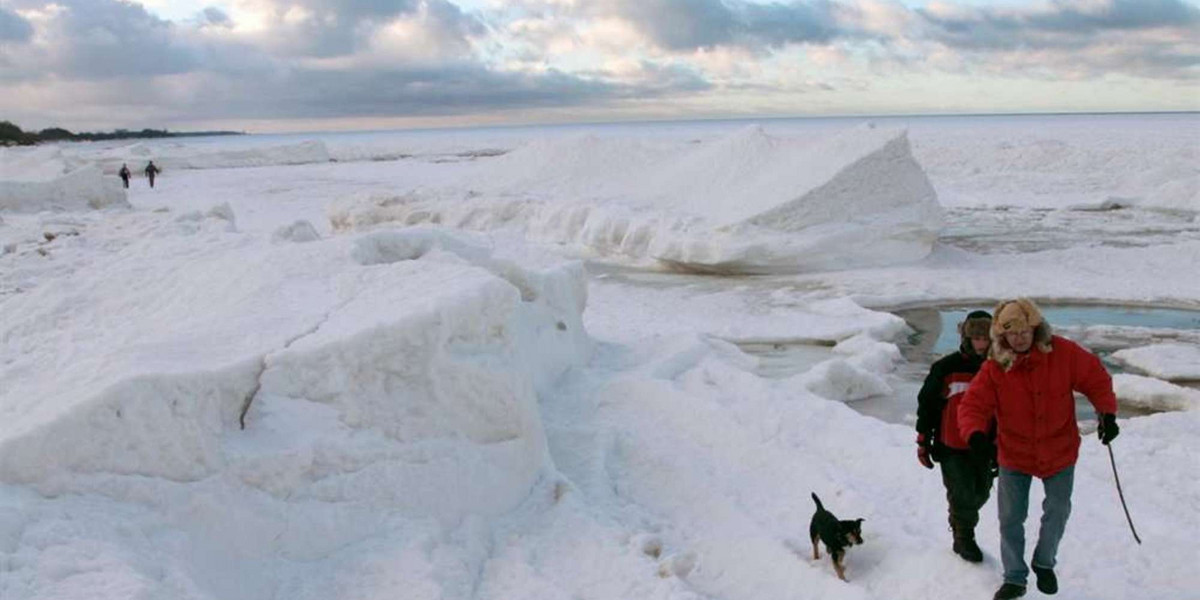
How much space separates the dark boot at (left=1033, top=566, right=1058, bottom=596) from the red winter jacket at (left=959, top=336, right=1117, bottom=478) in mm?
440

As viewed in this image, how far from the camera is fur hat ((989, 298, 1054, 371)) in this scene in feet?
11.1

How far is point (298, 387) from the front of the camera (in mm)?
4711

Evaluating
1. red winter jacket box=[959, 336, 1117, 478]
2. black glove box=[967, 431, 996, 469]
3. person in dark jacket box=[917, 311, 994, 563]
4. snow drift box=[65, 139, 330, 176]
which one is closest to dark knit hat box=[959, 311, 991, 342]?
person in dark jacket box=[917, 311, 994, 563]

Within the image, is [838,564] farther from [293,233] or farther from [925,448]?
[293,233]

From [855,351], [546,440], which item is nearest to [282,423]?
[546,440]

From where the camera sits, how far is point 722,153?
17.6 metres

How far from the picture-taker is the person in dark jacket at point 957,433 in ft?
12.6

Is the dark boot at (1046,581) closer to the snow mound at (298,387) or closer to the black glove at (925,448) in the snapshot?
the black glove at (925,448)

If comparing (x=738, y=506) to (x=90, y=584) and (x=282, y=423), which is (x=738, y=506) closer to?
(x=282, y=423)

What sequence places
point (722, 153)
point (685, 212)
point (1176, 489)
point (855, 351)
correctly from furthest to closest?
point (722, 153) → point (685, 212) → point (855, 351) → point (1176, 489)

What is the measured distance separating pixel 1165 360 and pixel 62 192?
2309 cm

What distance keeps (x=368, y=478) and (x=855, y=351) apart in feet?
20.5

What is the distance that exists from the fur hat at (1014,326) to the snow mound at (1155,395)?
196 inches

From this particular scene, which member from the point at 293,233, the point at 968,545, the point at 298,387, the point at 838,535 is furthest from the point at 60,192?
the point at 968,545
